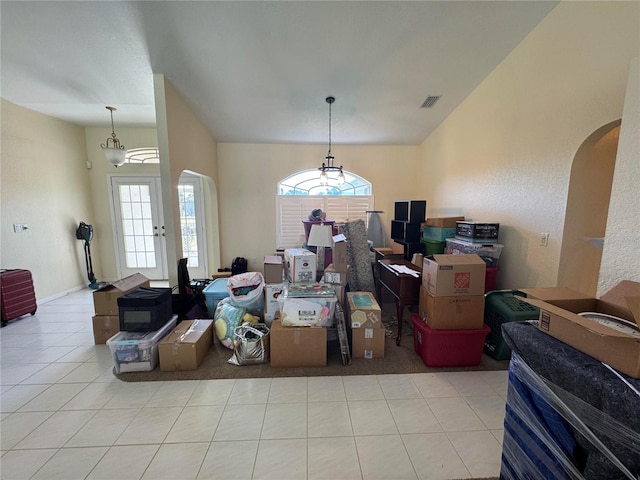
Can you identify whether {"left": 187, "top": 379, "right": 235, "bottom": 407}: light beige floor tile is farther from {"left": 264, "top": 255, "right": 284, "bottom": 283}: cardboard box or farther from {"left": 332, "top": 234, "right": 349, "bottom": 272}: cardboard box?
{"left": 332, "top": 234, "right": 349, "bottom": 272}: cardboard box

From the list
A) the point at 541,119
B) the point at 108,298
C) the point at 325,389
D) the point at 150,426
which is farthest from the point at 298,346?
the point at 541,119

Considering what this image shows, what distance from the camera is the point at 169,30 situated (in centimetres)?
237

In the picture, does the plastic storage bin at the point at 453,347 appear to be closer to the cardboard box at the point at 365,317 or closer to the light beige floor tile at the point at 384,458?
the cardboard box at the point at 365,317

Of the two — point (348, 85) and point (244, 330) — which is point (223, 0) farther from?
point (244, 330)

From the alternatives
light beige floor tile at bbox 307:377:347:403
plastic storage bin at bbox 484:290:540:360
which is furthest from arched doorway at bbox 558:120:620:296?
light beige floor tile at bbox 307:377:347:403

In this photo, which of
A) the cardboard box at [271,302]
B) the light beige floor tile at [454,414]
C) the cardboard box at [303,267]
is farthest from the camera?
the cardboard box at [303,267]

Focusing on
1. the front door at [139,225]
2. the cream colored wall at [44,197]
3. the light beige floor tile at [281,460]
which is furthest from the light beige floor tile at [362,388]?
the cream colored wall at [44,197]

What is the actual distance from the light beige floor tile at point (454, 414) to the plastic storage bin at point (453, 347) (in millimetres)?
394

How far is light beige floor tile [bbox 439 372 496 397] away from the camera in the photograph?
6.45 ft

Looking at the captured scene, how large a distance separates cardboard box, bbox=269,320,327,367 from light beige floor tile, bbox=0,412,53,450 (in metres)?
1.64

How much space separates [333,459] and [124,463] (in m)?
1.23

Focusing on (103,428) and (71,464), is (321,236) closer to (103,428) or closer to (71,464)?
(103,428)

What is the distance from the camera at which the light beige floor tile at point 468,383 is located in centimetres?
197

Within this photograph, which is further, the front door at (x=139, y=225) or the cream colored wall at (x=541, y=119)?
the front door at (x=139, y=225)
